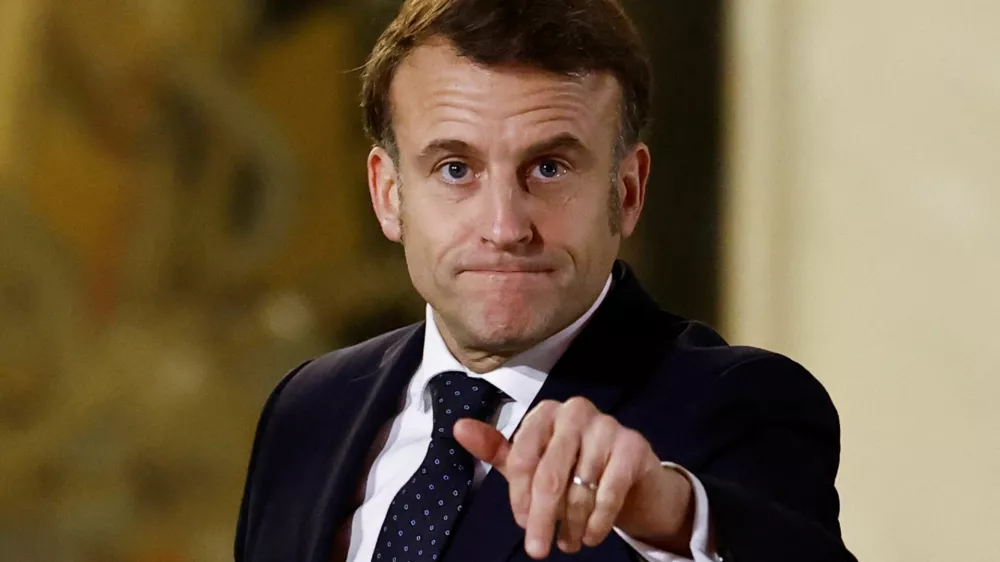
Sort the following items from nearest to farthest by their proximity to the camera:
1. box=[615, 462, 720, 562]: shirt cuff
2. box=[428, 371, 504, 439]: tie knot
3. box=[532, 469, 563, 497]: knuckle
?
1. box=[532, 469, 563, 497]: knuckle
2. box=[615, 462, 720, 562]: shirt cuff
3. box=[428, 371, 504, 439]: tie knot

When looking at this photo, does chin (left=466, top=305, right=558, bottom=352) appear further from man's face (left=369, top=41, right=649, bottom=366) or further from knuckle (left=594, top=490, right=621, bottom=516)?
knuckle (left=594, top=490, right=621, bottom=516)

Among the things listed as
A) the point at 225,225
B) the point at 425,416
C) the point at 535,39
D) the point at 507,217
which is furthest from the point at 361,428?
the point at 225,225

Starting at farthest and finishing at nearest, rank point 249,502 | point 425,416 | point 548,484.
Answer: point 249,502, point 425,416, point 548,484

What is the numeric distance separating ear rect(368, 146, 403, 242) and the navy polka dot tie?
16 centimetres

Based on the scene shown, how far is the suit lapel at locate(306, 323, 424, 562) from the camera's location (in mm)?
1082

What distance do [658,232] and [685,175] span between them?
0.09 meters

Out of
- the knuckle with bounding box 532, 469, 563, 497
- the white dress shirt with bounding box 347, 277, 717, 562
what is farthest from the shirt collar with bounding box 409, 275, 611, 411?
the knuckle with bounding box 532, 469, 563, 497

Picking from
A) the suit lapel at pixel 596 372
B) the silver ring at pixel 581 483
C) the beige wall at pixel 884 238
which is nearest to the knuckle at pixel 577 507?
the silver ring at pixel 581 483

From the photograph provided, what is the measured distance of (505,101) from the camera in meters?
0.95

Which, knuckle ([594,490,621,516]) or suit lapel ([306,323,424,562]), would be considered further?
suit lapel ([306,323,424,562])

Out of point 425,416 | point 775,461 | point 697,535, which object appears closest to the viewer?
point 697,535

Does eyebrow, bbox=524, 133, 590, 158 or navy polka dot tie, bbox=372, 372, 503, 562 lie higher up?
eyebrow, bbox=524, 133, 590, 158

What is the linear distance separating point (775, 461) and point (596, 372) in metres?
0.18

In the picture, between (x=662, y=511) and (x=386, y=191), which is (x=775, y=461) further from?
(x=386, y=191)
